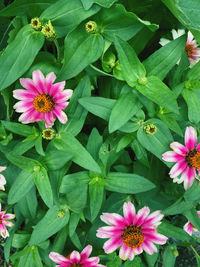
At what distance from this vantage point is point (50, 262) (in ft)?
4.06

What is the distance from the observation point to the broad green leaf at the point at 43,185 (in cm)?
95

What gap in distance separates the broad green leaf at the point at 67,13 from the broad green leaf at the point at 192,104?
38 centimetres

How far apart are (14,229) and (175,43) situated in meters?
0.89

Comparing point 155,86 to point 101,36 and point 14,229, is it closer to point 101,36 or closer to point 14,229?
point 101,36

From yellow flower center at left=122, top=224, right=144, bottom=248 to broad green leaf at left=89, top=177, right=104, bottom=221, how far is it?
12cm

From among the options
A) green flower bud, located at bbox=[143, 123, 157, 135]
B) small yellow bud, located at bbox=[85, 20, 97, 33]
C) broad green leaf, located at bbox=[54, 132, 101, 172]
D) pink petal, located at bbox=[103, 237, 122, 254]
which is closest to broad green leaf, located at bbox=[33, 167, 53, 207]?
broad green leaf, located at bbox=[54, 132, 101, 172]

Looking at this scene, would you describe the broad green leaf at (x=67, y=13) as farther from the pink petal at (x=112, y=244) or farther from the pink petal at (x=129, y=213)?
the pink petal at (x=112, y=244)

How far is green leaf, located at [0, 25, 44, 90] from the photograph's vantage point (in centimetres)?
96

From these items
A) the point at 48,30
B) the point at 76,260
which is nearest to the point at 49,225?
the point at 76,260

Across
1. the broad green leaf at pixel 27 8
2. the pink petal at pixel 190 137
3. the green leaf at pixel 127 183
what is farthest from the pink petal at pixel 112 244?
the broad green leaf at pixel 27 8

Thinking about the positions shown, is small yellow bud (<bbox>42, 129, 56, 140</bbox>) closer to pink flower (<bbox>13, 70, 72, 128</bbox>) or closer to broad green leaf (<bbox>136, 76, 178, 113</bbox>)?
pink flower (<bbox>13, 70, 72, 128</bbox>)

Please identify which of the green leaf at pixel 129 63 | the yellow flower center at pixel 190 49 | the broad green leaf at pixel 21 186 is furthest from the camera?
the yellow flower center at pixel 190 49

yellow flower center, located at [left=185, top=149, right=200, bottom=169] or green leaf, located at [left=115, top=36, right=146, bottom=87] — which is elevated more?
green leaf, located at [left=115, top=36, right=146, bottom=87]

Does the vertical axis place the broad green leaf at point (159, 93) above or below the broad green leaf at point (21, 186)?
above
